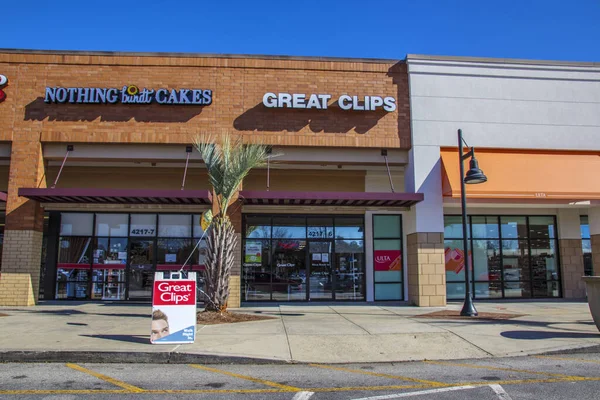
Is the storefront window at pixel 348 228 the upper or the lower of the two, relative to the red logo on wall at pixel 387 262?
upper

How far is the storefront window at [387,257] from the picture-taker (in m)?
17.8

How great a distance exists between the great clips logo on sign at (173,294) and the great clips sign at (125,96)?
8478mm

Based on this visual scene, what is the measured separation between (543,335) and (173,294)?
7402 millimetres

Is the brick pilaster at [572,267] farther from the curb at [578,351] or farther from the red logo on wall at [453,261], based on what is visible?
the curb at [578,351]

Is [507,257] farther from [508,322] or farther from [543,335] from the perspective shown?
[543,335]

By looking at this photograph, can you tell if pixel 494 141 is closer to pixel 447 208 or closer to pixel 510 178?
pixel 510 178

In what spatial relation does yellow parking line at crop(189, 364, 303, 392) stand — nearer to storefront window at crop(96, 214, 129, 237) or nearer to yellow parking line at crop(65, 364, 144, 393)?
yellow parking line at crop(65, 364, 144, 393)

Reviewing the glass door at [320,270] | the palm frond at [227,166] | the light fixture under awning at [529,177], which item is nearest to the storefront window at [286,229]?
the glass door at [320,270]

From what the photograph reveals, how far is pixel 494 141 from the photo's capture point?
54.1 feet

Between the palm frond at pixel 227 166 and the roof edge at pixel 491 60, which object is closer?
the palm frond at pixel 227 166

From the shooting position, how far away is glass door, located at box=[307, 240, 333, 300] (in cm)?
1772

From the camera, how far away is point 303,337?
967 cm

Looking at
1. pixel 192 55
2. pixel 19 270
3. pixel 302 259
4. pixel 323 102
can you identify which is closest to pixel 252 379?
pixel 302 259

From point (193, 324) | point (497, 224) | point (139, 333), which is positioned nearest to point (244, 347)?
point (193, 324)
